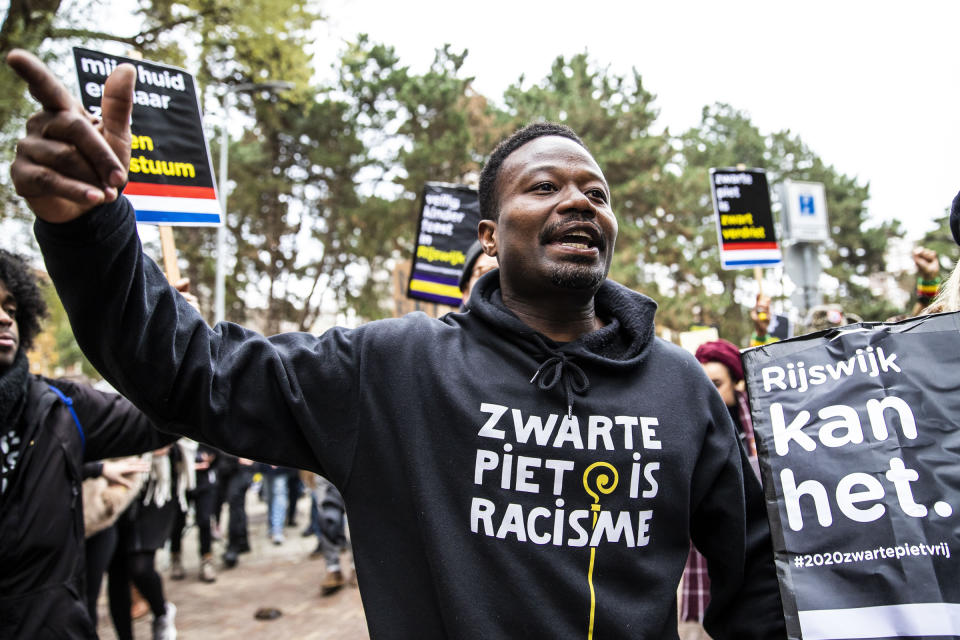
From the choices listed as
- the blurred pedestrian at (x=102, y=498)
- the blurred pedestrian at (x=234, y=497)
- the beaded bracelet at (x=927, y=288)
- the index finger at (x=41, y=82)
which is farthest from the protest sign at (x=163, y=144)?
the blurred pedestrian at (x=234, y=497)

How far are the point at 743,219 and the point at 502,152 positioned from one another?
4740 millimetres

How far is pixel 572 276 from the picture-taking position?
170 cm

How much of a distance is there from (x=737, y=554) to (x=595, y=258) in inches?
32.4

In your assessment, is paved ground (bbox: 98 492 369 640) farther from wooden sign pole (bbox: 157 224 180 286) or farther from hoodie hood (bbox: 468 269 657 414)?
hoodie hood (bbox: 468 269 657 414)

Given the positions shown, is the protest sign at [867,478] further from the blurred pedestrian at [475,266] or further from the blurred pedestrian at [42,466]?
the blurred pedestrian at [42,466]

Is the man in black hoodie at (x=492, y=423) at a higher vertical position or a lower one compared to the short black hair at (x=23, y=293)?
lower

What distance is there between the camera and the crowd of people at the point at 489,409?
125 cm

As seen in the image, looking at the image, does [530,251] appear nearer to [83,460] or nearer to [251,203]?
[83,460]

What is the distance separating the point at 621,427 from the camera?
5.23 ft

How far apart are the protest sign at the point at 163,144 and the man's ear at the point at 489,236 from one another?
1.65 m

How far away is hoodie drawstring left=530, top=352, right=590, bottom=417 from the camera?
1.60 metres

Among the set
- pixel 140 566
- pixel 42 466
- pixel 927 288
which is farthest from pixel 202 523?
pixel 927 288

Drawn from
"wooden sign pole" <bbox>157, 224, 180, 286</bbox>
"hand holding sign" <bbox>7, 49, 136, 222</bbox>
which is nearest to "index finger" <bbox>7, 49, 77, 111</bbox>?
"hand holding sign" <bbox>7, 49, 136, 222</bbox>

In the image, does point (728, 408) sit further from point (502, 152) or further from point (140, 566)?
point (140, 566)
